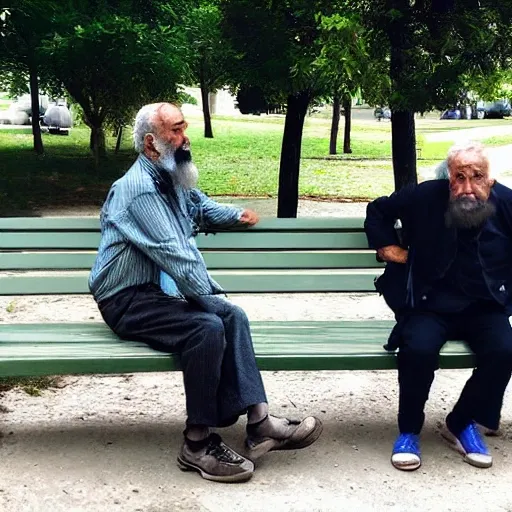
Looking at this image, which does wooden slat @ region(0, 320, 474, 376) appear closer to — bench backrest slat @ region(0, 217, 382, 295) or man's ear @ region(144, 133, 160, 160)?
bench backrest slat @ region(0, 217, 382, 295)

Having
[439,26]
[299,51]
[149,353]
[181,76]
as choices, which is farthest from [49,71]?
[149,353]

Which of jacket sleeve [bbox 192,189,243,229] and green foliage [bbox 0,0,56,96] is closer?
jacket sleeve [bbox 192,189,243,229]

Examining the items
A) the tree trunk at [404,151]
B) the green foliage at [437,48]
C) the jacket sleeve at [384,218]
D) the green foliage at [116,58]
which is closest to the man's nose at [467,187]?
the jacket sleeve at [384,218]

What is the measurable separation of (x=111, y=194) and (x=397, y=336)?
4.23 feet

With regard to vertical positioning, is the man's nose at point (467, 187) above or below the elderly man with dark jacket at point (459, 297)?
above

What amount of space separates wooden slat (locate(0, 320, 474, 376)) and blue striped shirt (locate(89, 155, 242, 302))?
243 millimetres

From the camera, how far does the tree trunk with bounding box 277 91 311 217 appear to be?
913 centimetres

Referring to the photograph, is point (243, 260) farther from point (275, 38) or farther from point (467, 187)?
point (275, 38)

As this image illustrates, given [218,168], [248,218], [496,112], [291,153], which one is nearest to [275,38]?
[291,153]

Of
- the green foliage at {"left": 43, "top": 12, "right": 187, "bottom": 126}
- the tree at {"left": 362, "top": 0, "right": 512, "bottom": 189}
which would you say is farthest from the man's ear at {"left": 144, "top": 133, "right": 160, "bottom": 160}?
the green foliage at {"left": 43, "top": 12, "right": 187, "bottom": 126}

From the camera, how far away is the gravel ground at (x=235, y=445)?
128 inches

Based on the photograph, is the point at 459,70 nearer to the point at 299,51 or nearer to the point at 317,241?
the point at 299,51

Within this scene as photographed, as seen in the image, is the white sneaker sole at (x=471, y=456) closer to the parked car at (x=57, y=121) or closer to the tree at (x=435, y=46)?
the tree at (x=435, y=46)

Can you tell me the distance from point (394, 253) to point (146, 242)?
3.63 feet
